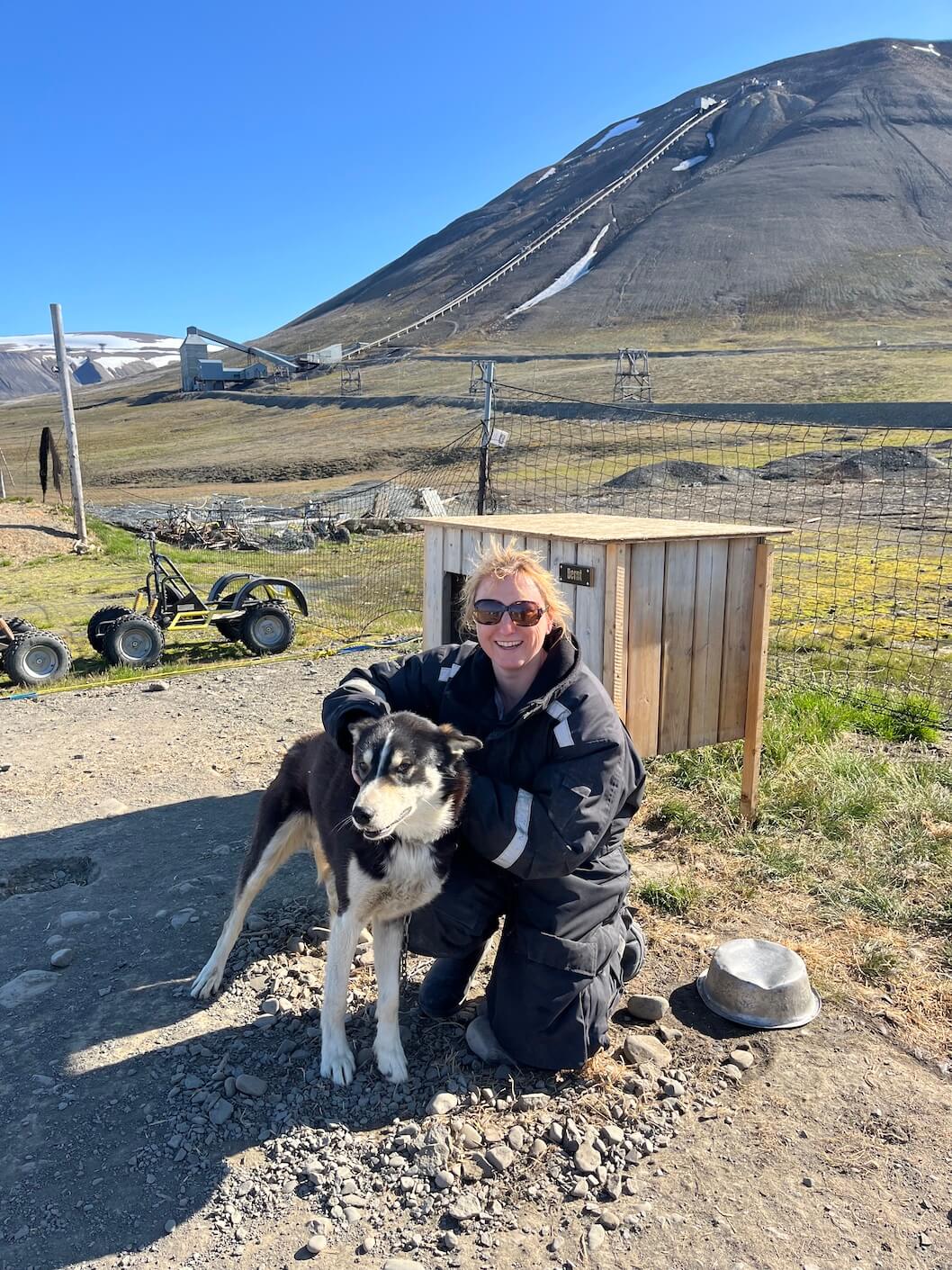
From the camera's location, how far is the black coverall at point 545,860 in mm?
3004

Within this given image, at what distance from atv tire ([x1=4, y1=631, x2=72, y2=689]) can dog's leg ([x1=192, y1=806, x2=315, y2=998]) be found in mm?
5930

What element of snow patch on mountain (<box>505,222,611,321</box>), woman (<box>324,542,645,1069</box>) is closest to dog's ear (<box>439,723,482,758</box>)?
woman (<box>324,542,645,1069</box>)

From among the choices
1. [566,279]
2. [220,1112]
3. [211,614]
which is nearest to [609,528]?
[220,1112]

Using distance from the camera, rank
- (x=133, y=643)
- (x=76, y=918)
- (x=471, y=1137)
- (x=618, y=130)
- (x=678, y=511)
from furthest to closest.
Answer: (x=618, y=130) → (x=678, y=511) → (x=133, y=643) → (x=76, y=918) → (x=471, y=1137)

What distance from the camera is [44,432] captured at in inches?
717

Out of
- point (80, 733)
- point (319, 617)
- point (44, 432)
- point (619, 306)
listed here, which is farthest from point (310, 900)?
point (619, 306)

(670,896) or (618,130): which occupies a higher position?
(618,130)

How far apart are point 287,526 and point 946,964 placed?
18603 millimetres

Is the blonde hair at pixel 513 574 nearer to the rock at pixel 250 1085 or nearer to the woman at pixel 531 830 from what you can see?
the woman at pixel 531 830

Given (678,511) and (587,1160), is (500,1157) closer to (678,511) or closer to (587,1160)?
(587,1160)

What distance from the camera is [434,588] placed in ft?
18.8

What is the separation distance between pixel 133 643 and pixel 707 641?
6.40m

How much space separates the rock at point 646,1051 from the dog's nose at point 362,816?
139cm

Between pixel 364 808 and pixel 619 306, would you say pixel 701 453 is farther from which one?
pixel 619 306
